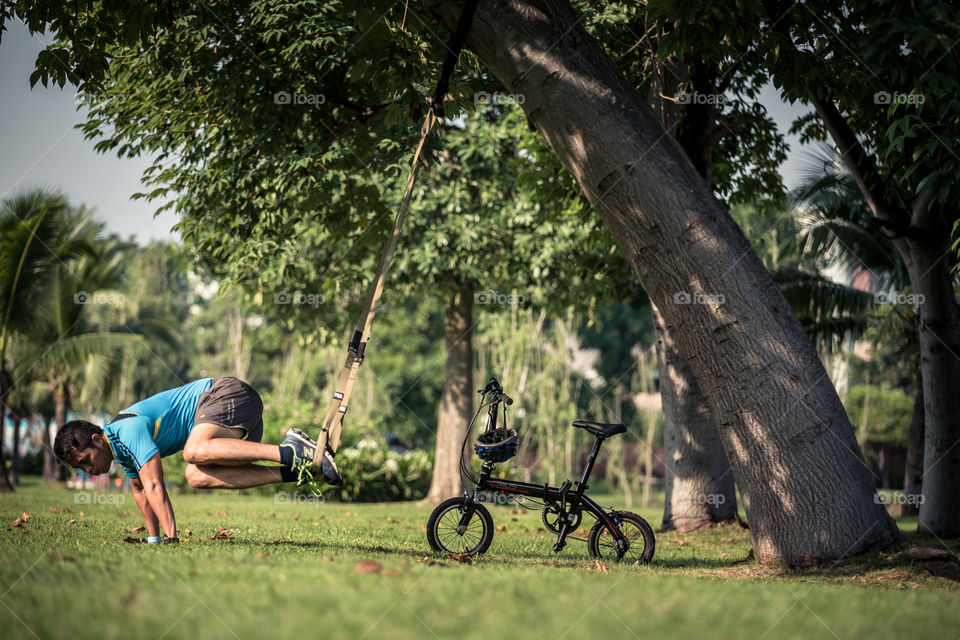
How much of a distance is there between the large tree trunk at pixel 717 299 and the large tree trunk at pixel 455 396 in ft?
35.4

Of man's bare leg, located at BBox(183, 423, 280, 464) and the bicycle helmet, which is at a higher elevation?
the bicycle helmet

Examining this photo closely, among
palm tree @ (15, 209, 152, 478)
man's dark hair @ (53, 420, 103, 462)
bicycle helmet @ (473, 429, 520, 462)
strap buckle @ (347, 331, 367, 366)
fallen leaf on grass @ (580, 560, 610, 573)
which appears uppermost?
palm tree @ (15, 209, 152, 478)

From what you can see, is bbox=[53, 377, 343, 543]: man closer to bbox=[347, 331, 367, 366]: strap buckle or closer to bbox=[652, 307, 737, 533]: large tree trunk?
bbox=[347, 331, 367, 366]: strap buckle

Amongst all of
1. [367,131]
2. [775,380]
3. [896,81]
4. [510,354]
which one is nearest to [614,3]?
[367,131]

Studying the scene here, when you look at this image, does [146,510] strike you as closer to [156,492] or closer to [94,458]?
[156,492]

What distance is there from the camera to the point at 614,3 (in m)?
11.7

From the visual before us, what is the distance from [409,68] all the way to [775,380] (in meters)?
4.18

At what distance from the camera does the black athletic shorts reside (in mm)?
6129

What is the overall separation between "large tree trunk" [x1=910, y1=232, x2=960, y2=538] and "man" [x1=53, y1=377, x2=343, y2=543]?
8032 millimetres

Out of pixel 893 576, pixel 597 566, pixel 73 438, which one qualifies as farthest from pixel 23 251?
pixel 893 576

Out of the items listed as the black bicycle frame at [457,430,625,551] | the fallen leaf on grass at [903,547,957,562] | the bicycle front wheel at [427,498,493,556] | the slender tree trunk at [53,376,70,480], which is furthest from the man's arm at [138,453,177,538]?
the slender tree trunk at [53,376,70,480]

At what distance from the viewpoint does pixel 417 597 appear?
12.0 ft

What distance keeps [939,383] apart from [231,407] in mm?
8824

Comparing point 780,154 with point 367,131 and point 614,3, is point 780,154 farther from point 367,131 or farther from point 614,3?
point 367,131
